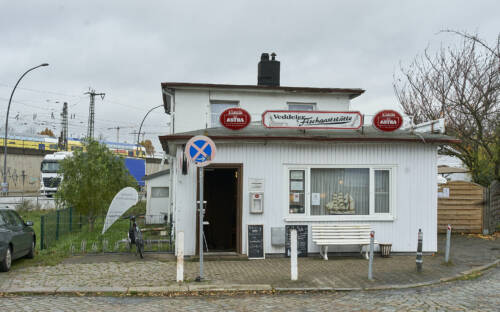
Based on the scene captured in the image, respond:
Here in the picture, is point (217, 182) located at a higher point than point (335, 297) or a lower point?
higher

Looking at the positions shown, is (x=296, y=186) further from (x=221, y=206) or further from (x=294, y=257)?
(x=221, y=206)

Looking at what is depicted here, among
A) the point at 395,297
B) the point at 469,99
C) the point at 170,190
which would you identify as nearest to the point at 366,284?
the point at 395,297

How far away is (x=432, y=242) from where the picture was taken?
12.3 m

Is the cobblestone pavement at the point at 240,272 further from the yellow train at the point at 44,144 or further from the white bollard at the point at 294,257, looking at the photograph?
the yellow train at the point at 44,144

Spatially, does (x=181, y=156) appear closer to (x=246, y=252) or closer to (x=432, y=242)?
(x=246, y=252)

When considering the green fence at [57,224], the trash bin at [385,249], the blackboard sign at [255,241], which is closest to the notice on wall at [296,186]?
the blackboard sign at [255,241]

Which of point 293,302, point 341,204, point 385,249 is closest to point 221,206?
point 341,204

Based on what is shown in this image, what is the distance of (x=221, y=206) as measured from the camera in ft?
49.6

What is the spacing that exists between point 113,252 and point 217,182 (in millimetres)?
4260

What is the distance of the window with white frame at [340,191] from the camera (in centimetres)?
1201

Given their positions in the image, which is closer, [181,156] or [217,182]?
[181,156]

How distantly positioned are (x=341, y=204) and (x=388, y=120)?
8.49ft

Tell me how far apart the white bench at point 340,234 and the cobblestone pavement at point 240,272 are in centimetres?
44

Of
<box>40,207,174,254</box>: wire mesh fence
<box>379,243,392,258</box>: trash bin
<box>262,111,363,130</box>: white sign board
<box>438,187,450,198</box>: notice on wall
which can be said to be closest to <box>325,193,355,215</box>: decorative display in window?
<box>379,243,392,258</box>: trash bin
